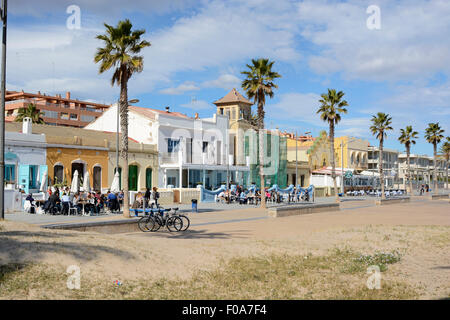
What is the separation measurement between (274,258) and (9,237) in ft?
18.9

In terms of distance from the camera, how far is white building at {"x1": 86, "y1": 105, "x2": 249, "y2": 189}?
41.2m

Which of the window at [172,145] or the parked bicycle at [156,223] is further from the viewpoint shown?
the window at [172,145]

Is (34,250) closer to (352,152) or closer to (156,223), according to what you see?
(156,223)

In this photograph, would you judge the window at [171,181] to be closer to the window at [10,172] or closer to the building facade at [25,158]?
the building facade at [25,158]

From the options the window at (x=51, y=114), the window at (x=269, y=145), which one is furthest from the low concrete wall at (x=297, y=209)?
the window at (x=51, y=114)

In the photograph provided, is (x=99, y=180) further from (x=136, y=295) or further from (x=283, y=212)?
(x=136, y=295)

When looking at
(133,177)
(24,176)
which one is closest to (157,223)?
(24,176)

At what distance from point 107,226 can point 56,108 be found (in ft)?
274

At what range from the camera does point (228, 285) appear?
8469mm

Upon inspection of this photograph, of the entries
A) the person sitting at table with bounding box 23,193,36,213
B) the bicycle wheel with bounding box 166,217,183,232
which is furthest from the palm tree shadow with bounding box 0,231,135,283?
the person sitting at table with bounding box 23,193,36,213

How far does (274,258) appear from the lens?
36.1 ft

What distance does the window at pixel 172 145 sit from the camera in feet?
139

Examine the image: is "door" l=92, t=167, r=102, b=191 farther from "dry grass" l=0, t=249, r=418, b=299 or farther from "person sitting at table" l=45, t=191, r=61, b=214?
"dry grass" l=0, t=249, r=418, b=299

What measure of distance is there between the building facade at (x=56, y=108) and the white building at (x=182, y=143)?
4828cm
